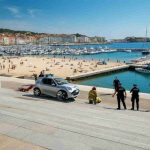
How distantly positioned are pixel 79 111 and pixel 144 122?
414cm

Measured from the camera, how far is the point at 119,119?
14.5 m

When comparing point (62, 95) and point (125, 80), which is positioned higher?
point (62, 95)

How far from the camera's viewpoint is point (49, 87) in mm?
21938

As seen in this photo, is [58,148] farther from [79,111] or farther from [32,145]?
[79,111]

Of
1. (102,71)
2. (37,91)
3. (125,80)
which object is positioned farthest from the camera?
(102,71)

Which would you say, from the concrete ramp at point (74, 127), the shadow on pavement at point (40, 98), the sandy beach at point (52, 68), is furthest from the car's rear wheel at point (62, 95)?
the sandy beach at point (52, 68)

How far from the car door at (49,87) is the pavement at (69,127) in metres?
2.41

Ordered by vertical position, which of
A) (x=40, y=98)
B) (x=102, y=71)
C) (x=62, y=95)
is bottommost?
(x=40, y=98)

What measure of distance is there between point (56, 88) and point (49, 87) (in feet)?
2.56

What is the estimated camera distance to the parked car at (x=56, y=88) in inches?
822

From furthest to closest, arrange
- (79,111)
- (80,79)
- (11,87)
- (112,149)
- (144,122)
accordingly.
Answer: (80,79) → (11,87) → (79,111) → (144,122) → (112,149)

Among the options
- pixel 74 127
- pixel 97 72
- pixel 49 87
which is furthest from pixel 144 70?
pixel 74 127

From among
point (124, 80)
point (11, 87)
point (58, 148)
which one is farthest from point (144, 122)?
point (124, 80)

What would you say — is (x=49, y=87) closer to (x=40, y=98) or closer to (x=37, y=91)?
(x=40, y=98)
